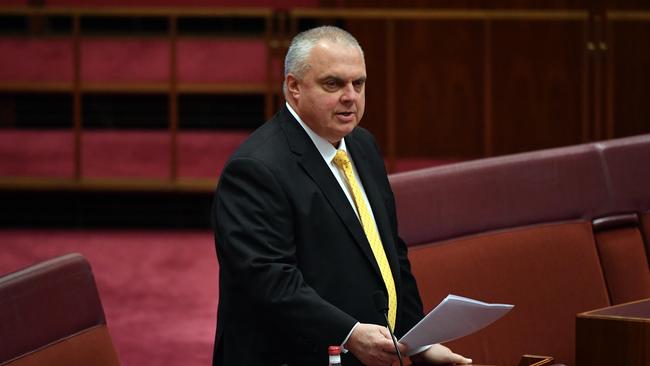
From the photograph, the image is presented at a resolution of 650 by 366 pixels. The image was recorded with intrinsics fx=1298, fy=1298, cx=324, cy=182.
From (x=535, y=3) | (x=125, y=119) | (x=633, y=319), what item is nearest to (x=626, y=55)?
(x=535, y=3)

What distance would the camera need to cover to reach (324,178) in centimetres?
230

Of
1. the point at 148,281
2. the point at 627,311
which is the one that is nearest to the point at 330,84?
the point at 627,311

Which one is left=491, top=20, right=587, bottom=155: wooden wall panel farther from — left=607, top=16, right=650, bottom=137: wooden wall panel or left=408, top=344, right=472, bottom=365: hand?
left=408, top=344, right=472, bottom=365: hand

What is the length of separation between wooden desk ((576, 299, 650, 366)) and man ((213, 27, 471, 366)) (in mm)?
255

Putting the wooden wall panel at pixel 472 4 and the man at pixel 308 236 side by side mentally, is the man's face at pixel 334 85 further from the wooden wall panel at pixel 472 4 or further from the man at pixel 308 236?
the wooden wall panel at pixel 472 4

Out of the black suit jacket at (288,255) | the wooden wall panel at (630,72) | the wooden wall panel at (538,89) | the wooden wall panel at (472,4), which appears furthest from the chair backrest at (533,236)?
the wooden wall panel at (472,4)

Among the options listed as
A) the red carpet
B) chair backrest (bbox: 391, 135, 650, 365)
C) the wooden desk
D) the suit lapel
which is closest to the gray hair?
the suit lapel

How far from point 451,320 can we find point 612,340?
1.19 ft

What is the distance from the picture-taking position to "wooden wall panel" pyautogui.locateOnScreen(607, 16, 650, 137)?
19.4ft

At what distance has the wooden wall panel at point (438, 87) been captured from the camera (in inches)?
234

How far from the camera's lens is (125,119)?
19.8ft

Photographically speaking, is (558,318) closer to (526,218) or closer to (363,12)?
(526,218)

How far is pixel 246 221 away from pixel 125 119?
394cm

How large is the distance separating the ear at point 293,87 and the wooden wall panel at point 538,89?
3.58 metres
